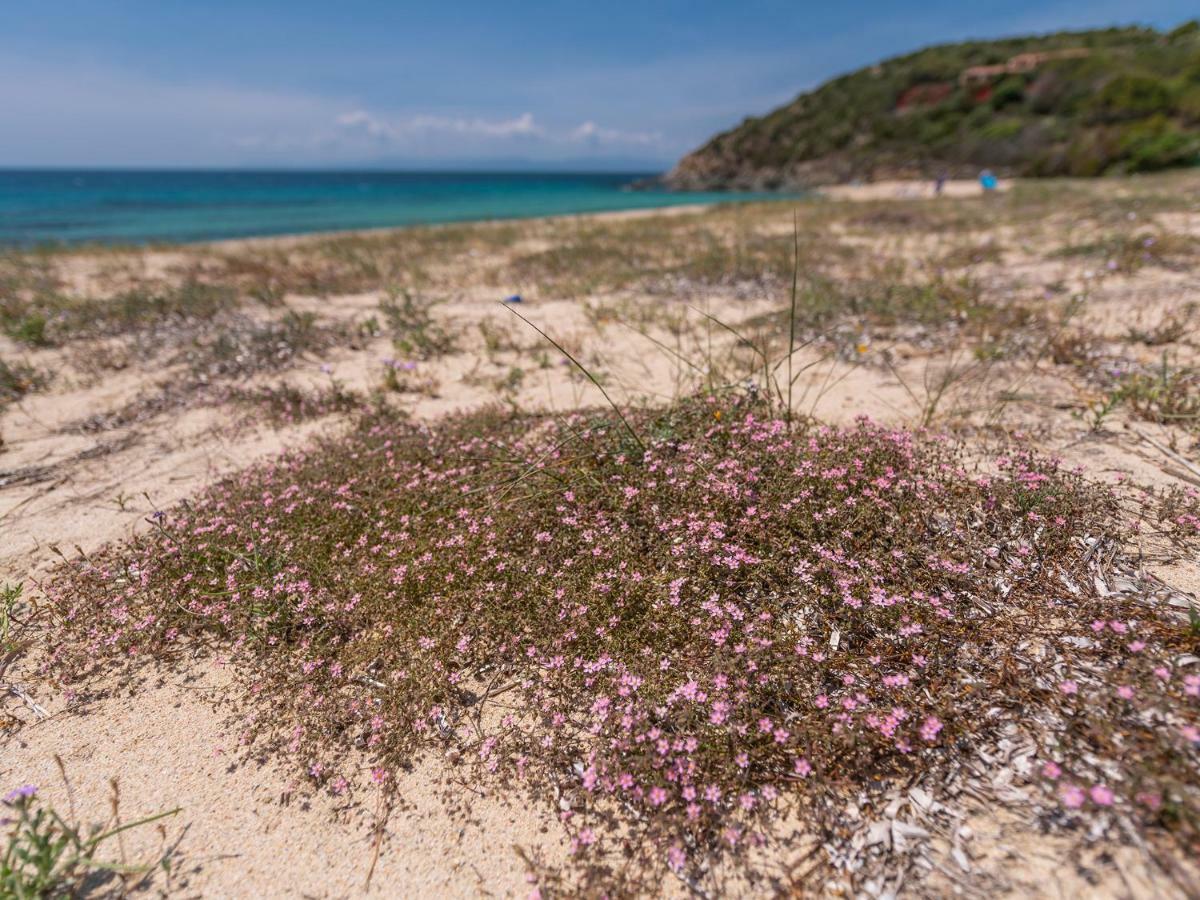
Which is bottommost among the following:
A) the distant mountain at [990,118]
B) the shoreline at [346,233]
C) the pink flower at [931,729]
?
the pink flower at [931,729]

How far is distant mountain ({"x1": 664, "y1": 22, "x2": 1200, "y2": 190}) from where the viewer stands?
34.0 meters

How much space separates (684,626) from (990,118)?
218 feet

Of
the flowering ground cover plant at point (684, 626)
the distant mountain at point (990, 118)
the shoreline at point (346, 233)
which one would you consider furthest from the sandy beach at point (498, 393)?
the distant mountain at point (990, 118)

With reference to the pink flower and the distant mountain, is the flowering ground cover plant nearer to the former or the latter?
the pink flower

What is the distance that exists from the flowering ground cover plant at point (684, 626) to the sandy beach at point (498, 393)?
17 centimetres

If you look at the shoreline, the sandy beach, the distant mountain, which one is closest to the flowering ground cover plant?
the sandy beach

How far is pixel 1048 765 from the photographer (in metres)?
2.16

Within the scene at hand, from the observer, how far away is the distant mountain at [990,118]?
3400cm

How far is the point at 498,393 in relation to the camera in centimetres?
641

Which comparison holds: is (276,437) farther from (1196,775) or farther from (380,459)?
(1196,775)

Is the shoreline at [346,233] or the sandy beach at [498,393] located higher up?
the shoreline at [346,233]

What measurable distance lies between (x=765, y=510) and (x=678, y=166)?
329ft

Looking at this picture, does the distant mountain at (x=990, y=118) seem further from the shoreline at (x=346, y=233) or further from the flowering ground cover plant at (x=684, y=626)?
the flowering ground cover plant at (x=684, y=626)

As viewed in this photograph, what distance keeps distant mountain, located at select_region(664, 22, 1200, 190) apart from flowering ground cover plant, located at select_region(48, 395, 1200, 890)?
38.9m
